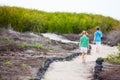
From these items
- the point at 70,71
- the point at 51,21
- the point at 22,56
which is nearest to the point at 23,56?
the point at 22,56

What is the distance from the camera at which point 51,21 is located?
1957 inches

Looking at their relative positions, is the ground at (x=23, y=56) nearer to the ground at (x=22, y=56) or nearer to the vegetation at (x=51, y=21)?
the ground at (x=22, y=56)

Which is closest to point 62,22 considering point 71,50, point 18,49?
point 71,50

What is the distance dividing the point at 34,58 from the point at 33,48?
419cm

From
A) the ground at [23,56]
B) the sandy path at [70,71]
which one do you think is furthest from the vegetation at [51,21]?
the sandy path at [70,71]

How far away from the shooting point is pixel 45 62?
22.0 m

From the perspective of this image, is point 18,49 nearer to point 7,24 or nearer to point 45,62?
point 45,62

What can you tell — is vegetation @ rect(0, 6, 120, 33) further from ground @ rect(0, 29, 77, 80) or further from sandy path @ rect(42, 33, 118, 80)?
sandy path @ rect(42, 33, 118, 80)

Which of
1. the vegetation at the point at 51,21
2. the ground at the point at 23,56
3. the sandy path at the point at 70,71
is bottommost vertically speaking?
the sandy path at the point at 70,71

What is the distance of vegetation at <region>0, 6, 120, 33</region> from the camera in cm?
4344

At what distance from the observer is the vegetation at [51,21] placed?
43.4m

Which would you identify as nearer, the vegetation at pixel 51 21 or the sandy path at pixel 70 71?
the sandy path at pixel 70 71

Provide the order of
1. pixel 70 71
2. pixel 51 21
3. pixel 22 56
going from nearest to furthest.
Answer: pixel 70 71 → pixel 22 56 → pixel 51 21

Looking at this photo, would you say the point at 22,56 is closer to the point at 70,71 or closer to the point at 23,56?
the point at 23,56
